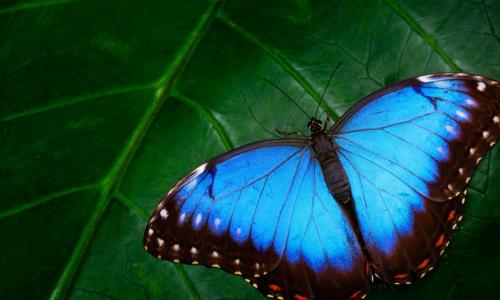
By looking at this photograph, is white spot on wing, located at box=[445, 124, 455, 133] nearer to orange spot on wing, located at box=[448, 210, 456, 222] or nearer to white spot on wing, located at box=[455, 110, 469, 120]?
white spot on wing, located at box=[455, 110, 469, 120]

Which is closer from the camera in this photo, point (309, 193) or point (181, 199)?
point (181, 199)

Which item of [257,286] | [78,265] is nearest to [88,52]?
[78,265]

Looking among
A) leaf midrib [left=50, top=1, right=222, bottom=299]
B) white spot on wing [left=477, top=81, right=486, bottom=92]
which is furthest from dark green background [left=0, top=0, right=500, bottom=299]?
white spot on wing [left=477, top=81, right=486, bottom=92]

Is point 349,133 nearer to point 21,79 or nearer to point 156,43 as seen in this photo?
point 156,43

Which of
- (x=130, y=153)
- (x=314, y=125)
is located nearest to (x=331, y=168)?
(x=314, y=125)

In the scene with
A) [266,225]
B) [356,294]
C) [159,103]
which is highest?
[159,103]

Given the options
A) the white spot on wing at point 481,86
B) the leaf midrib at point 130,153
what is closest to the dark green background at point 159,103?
the leaf midrib at point 130,153

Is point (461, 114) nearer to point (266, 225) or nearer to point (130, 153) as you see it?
point (266, 225)
